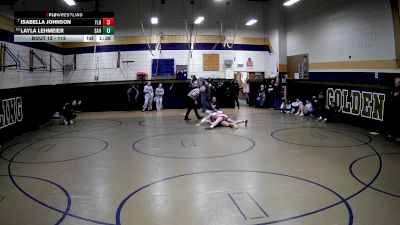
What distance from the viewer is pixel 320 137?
9438 millimetres

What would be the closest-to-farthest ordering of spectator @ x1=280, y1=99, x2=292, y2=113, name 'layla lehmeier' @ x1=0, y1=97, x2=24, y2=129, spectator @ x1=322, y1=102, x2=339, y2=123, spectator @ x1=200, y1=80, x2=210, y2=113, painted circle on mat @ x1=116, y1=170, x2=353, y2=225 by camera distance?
painted circle on mat @ x1=116, y1=170, x2=353, y2=225 → name 'layla lehmeier' @ x1=0, y1=97, x2=24, y2=129 → spectator @ x1=322, y1=102, x2=339, y2=123 → spectator @ x1=200, y1=80, x2=210, y2=113 → spectator @ x1=280, y1=99, x2=292, y2=113

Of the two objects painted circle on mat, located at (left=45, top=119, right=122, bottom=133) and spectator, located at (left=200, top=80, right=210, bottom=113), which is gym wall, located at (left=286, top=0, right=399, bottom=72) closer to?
spectator, located at (left=200, top=80, right=210, bottom=113)

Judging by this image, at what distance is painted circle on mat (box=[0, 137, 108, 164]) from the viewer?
24.2 ft

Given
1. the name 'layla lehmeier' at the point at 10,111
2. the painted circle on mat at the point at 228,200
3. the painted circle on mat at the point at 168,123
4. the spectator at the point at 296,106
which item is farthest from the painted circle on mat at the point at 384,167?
the name 'layla lehmeier' at the point at 10,111

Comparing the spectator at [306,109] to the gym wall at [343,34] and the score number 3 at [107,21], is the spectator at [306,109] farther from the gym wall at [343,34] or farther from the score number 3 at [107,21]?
the score number 3 at [107,21]

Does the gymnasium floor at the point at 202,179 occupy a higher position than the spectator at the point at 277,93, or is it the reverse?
the spectator at the point at 277,93

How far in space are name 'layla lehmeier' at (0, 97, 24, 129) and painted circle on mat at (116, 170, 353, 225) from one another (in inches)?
245

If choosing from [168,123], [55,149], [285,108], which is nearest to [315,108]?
[285,108]

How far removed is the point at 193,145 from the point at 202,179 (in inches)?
110

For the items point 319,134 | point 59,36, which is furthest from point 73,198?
point 319,134

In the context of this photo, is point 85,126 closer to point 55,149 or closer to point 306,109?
point 55,149

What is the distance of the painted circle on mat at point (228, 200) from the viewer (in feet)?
13.9

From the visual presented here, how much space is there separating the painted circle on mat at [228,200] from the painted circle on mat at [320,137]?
3.14 meters

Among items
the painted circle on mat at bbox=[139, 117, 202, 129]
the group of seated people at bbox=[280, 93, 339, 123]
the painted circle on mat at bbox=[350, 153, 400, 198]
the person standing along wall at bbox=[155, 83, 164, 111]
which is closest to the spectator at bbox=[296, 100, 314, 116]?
the group of seated people at bbox=[280, 93, 339, 123]
